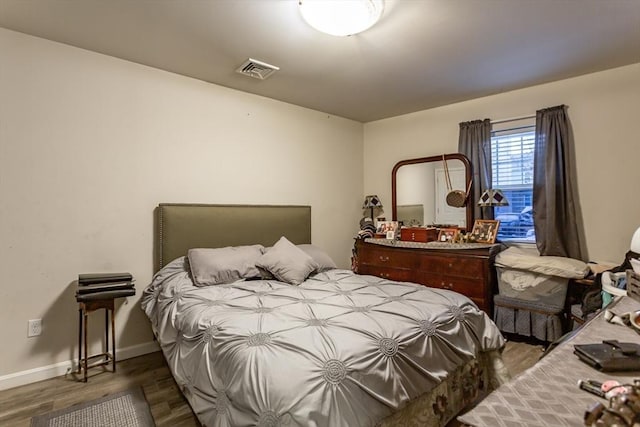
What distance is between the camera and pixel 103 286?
7.93 ft

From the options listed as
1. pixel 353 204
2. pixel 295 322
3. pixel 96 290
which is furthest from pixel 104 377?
pixel 353 204

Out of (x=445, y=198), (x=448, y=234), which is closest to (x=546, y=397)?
(x=448, y=234)

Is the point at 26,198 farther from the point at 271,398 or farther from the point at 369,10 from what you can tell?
the point at 369,10

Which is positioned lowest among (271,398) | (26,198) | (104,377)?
(104,377)

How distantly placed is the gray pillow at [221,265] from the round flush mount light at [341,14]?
1.89 m

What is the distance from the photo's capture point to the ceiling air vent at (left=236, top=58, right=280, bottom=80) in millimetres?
2786

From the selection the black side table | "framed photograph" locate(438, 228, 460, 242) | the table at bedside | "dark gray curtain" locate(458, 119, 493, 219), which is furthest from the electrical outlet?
"dark gray curtain" locate(458, 119, 493, 219)

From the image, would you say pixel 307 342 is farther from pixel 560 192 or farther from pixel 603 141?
pixel 603 141

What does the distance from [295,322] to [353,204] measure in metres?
3.15

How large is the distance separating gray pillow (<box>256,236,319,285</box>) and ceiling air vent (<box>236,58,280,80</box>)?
1.62m

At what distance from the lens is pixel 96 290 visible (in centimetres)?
238

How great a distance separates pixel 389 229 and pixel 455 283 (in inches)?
42.4

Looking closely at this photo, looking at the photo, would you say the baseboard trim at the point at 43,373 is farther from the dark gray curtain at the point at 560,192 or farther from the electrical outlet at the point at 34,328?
the dark gray curtain at the point at 560,192

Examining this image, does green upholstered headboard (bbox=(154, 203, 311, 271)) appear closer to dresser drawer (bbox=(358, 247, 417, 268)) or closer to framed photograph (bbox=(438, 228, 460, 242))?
dresser drawer (bbox=(358, 247, 417, 268))
